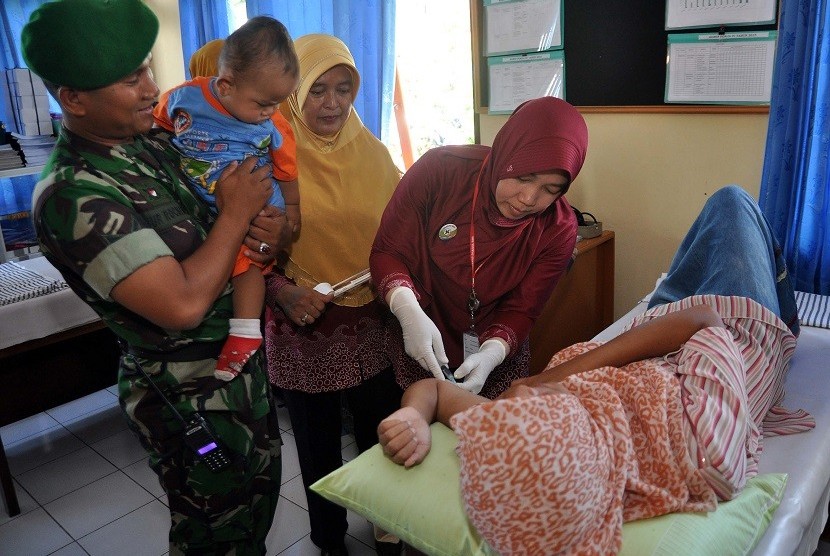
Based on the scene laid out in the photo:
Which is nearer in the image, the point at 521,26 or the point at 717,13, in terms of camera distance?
the point at 717,13

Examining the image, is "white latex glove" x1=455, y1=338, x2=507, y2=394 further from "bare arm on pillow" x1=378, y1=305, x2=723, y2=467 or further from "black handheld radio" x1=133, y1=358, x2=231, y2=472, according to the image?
"black handheld radio" x1=133, y1=358, x2=231, y2=472

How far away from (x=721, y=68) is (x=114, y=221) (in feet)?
6.51

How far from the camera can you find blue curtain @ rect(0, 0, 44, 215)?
4.13 metres

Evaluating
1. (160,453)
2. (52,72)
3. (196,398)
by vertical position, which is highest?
(52,72)

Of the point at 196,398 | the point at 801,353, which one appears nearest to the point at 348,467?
the point at 196,398

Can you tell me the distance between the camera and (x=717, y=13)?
211cm

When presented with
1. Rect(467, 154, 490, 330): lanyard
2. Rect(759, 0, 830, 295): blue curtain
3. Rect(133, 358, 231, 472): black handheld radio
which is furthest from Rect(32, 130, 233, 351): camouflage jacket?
Rect(759, 0, 830, 295): blue curtain

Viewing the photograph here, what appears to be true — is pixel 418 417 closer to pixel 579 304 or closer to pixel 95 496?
pixel 579 304

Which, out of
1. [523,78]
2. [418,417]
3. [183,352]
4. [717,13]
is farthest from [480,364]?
[523,78]

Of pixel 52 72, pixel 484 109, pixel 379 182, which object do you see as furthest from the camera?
pixel 484 109

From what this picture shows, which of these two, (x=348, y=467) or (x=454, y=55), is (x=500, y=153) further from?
(x=454, y=55)

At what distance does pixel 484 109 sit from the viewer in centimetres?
285

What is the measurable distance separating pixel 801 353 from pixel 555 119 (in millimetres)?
1036

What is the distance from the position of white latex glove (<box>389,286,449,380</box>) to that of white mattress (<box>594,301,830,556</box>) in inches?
23.0
